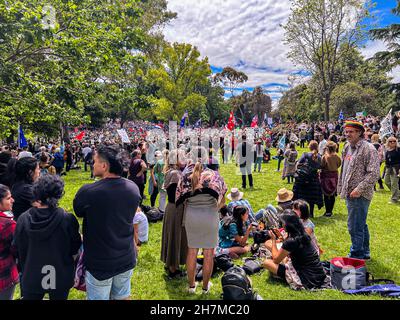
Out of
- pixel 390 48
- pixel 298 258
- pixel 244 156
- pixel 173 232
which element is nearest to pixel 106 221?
pixel 173 232

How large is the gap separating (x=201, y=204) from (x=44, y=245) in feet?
6.16

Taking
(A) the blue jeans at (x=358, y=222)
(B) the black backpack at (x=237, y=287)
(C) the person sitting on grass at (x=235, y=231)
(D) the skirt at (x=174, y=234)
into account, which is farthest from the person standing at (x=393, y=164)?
(B) the black backpack at (x=237, y=287)

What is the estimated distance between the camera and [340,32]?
95.3ft

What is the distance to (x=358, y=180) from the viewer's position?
4746mm

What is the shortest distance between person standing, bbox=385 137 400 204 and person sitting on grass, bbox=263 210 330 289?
6147 mm

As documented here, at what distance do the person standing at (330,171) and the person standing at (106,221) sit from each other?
20.2 ft

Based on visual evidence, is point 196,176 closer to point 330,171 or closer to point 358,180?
point 358,180

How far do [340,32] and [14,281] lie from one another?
3311cm

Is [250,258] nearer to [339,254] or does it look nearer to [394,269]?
[339,254]

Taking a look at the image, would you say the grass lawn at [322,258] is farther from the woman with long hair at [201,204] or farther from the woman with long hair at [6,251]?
the woman with long hair at [6,251]

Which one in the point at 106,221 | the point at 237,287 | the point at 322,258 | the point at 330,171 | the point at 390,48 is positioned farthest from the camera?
the point at 390,48

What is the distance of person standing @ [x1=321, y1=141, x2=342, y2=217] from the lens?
7.60m

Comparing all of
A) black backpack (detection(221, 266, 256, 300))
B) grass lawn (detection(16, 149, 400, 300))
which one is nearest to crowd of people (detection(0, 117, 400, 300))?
grass lawn (detection(16, 149, 400, 300))

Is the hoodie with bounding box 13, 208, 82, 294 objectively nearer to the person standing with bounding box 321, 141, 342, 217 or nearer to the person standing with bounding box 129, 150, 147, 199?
the person standing with bounding box 129, 150, 147, 199
